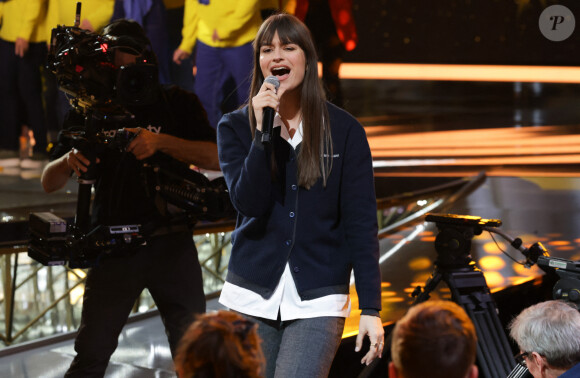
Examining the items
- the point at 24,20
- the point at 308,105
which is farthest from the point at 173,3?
the point at 308,105

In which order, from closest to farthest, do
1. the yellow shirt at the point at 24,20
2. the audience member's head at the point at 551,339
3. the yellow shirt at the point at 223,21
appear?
the audience member's head at the point at 551,339
the yellow shirt at the point at 24,20
the yellow shirt at the point at 223,21

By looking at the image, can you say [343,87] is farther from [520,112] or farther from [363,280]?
[363,280]

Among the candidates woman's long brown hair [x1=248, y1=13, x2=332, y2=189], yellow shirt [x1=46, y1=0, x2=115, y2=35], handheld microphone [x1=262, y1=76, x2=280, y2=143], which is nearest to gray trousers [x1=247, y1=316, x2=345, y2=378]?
woman's long brown hair [x1=248, y1=13, x2=332, y2=189]

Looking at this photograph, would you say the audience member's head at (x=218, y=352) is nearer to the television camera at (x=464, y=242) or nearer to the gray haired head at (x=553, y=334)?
the gray haired head at (x=553, y=334)

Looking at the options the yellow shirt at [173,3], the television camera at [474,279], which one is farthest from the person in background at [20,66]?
the television camera at [474,279]

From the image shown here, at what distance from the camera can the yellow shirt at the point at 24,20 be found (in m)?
5.16

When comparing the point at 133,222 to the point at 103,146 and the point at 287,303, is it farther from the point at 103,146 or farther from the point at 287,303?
the point at 287,303

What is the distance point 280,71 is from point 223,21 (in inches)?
155

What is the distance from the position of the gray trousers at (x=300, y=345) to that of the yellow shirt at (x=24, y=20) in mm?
3744

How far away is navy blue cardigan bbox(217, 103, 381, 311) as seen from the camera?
209 cm

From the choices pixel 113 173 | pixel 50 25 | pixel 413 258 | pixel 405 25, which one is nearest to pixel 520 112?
pixel 405 25

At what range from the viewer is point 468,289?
3.59 m

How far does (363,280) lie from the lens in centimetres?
209

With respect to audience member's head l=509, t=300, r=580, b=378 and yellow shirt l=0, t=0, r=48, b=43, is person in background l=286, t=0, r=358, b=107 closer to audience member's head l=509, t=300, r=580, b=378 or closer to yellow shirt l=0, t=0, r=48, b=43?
yellow shirt l=0, t=0, r=48, b=43
